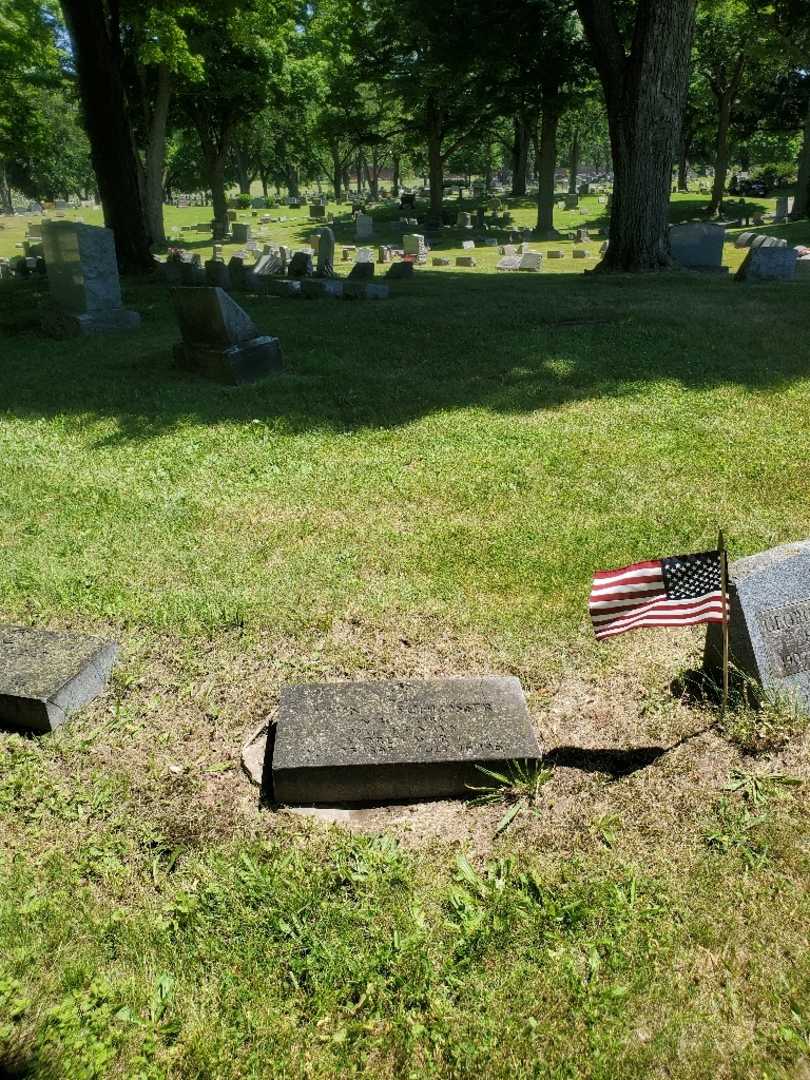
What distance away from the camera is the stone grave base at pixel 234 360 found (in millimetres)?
9211

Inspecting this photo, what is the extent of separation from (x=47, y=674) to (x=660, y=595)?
9.93ft

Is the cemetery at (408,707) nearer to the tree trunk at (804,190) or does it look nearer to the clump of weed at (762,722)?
the clump of weed at (762,722)

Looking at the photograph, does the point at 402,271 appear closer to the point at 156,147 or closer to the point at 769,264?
the point at 769,264

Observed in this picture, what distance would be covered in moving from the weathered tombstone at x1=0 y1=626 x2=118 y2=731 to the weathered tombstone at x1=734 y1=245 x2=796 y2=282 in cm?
1521

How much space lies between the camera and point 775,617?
3.29 metres

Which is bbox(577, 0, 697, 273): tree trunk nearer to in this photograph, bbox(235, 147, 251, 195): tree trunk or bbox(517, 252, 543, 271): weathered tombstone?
bbox(517, 252, 543, 271): weathered tombstone

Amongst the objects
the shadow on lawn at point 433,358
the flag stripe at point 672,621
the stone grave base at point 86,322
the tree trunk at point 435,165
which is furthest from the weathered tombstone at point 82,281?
the tree trunk at point 435,165

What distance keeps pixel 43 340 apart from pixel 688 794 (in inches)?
494

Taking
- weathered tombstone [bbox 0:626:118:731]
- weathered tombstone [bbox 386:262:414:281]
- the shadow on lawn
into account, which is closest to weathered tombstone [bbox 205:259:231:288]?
the shadow on lawn

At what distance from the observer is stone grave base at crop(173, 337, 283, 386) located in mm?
9211

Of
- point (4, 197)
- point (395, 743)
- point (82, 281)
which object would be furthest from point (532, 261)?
point (4, 197)

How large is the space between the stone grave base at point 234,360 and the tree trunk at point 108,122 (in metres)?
10.3

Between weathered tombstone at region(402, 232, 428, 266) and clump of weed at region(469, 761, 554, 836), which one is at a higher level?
weathered tombstone at region(402, 232, 428, 266)

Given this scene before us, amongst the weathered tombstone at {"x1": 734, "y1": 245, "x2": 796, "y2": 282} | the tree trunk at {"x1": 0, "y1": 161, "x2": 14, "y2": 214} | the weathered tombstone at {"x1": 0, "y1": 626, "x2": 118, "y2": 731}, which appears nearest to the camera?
the weathered tombstone at {"x1": 0, "y1": 626, "x2": 118, "y2": 731}
